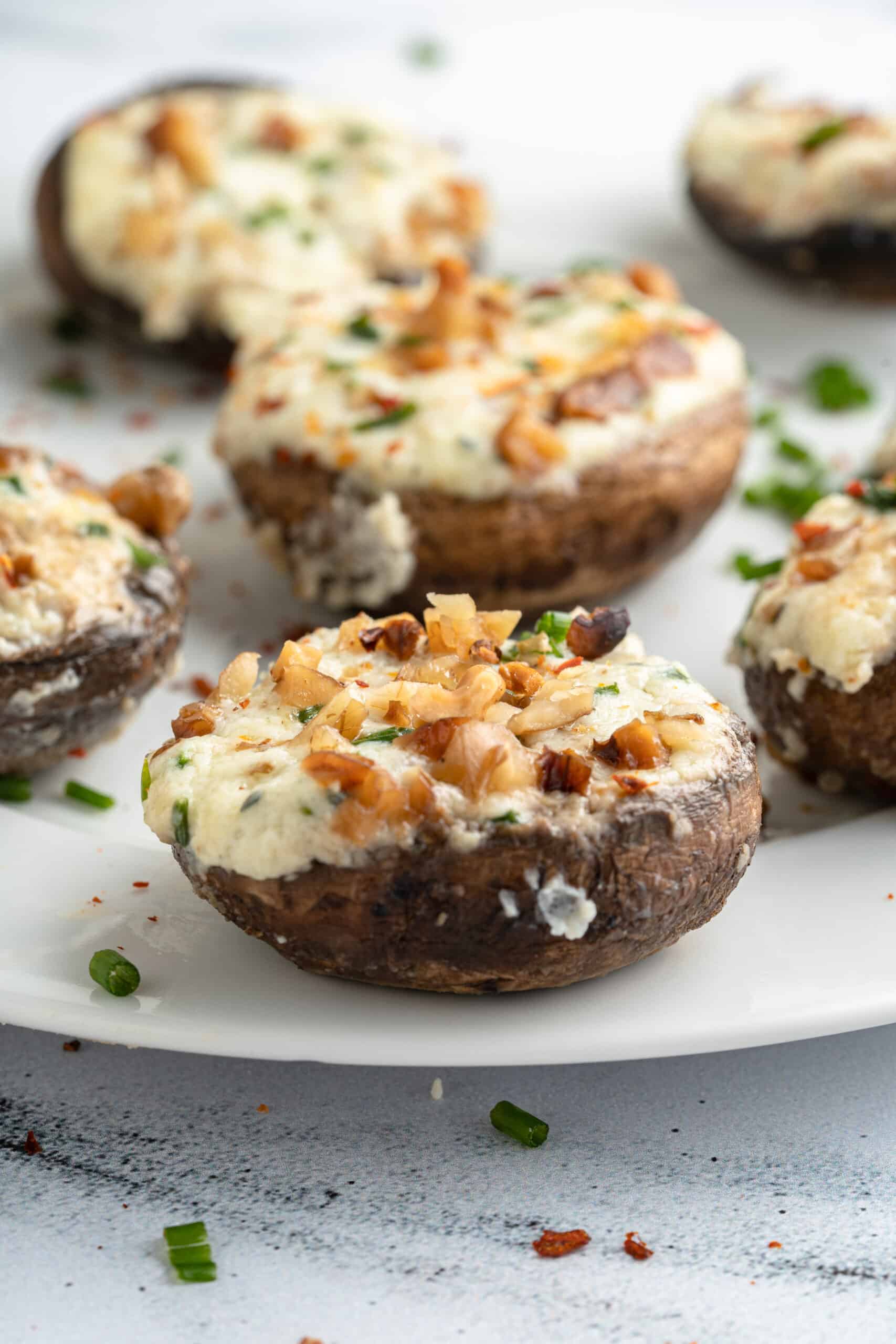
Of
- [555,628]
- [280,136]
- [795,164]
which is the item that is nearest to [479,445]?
[555,628]

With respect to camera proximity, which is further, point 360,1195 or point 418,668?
point 418,668

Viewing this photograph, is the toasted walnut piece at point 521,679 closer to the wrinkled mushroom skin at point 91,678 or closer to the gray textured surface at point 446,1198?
the gray textured surface at point 446,1198

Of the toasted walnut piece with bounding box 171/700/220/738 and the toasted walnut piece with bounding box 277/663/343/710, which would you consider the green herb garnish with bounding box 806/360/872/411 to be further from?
the toasted walnut piece with bounding box 171/700/220/738

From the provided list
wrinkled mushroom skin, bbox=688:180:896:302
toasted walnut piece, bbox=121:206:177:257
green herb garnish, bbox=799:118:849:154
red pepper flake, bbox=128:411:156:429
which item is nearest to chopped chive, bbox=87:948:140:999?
red pepper flake, bbox=128:411:156:429

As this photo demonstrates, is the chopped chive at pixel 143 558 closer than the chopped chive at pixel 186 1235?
No

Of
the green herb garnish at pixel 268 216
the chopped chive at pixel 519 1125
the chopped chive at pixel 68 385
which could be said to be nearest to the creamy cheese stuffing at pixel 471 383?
the green herb garnish at pixel 268 216

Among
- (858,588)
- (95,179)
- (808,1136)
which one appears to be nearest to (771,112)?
(95,179)

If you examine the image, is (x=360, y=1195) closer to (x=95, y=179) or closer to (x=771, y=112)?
(x=95, y=179)

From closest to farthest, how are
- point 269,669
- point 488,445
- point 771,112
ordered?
point 269,669 < point 488,445 < point 771,112
